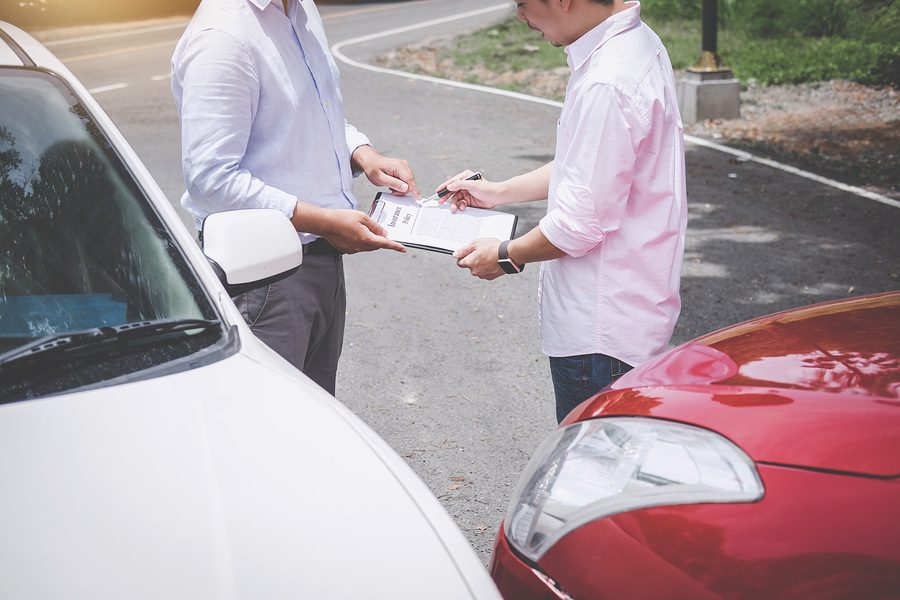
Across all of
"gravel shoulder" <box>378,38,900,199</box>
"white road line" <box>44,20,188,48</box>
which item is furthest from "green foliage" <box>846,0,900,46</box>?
"white road line" <box>44,20,188,48</box>

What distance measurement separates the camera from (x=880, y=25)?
12969 millimetres

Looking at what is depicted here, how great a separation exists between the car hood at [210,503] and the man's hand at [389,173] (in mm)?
1326

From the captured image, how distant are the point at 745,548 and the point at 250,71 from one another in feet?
5.99

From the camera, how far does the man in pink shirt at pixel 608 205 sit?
2529mm

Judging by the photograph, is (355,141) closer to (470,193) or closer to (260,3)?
(470,193)

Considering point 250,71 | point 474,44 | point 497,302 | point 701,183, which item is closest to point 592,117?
point 250,71

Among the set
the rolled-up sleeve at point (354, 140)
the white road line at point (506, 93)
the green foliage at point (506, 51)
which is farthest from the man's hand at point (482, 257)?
the green foliage at point (506, 51)

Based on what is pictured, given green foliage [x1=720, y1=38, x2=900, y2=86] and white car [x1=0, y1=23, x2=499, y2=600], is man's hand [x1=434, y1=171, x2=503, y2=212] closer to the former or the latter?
white car [x1=0, y1=23, x2=499, y2=600]

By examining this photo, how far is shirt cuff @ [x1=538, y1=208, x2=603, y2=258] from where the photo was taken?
2.58m

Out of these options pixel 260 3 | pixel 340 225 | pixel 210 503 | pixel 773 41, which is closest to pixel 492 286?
pixel 340 225

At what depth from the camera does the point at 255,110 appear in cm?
285

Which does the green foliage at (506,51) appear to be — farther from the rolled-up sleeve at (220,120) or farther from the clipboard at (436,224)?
the rolled-up sleeve at (220,120)

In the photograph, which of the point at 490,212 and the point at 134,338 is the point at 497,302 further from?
the point at 134,338

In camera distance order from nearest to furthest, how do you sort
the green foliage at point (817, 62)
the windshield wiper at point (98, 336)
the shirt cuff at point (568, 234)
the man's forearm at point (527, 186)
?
the windshield wiper at point (98, 336) → the shirt cuff at point (568, 234) → the man's forearm at point (527, 186) → the green foliage at point (817, 62)
